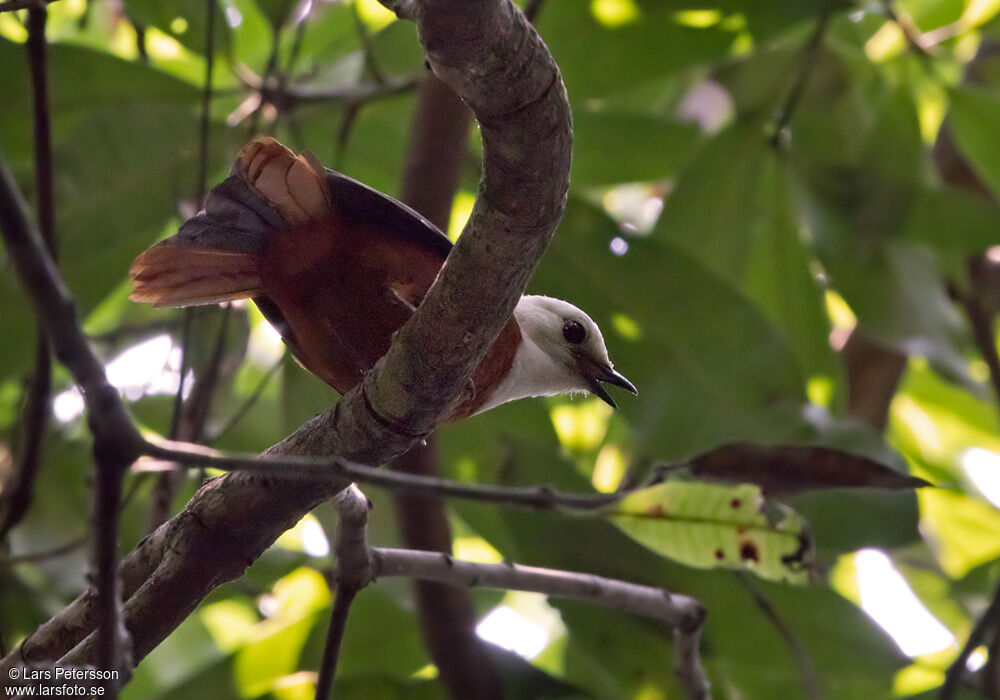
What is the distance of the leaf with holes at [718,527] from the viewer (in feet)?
5.59

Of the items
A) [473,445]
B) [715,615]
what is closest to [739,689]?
[715,615]

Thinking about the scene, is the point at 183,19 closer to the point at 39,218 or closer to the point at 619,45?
the point at 39,218

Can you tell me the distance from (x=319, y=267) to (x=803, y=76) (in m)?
1.95

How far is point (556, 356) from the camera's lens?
2.36 metres

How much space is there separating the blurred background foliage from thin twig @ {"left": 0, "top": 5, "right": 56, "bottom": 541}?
0.74ft

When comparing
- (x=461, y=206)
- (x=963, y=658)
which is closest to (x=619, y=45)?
(x=461, y=206)

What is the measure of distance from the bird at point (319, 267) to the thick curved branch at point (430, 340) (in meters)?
0.36

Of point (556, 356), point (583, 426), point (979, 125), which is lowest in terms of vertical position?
point (583, 426)

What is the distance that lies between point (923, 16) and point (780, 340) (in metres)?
1.60

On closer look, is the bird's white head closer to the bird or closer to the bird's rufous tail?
the bird

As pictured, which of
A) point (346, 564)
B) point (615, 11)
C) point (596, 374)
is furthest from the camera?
point (615, 11)

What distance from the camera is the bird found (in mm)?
2016

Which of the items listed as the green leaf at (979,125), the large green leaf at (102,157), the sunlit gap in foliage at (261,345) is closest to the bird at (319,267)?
the large green leaf at (102,157)

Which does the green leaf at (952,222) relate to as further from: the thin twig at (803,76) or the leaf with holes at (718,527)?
the leaf with holes at (718,527)
